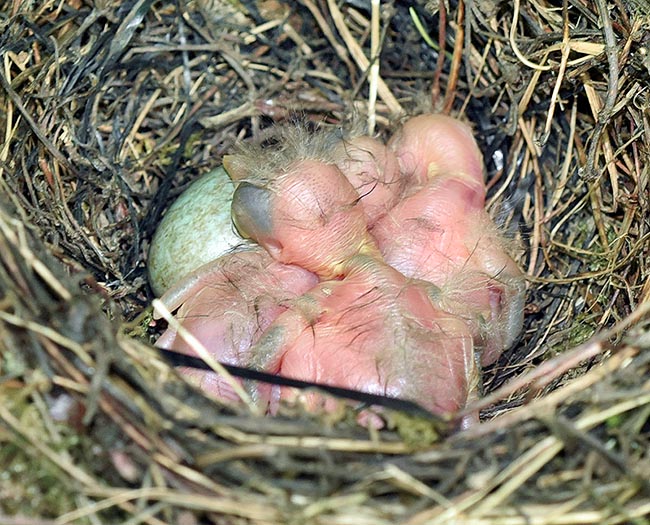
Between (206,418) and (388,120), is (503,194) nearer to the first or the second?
(388,120)

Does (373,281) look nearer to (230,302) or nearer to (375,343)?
(375,343)

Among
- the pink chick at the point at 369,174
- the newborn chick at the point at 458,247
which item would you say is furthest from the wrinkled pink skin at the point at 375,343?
the pink chick at the point at 369,174

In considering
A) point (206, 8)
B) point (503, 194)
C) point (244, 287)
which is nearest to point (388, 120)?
point (503, 194)

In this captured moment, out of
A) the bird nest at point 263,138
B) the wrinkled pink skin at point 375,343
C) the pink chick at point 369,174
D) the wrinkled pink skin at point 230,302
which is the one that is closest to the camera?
the bird nest at point 263,138

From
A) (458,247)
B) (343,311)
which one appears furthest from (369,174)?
(343,311)

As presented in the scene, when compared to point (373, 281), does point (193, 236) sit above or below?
above

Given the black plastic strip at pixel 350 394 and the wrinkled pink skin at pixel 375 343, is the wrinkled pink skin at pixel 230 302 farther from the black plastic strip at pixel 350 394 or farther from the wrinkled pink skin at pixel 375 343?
the black plastic strip at pixel 350 394
